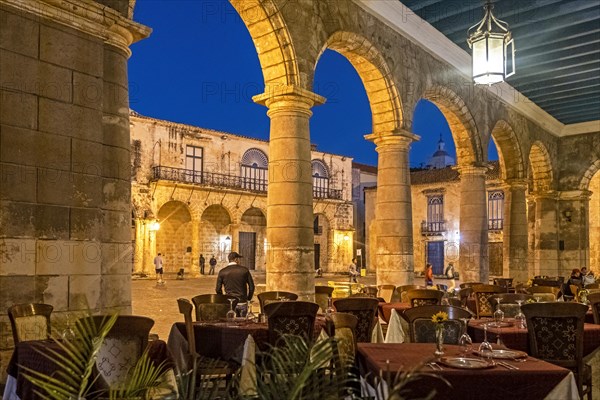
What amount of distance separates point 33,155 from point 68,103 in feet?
1.83

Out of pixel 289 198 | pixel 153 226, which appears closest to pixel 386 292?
pixel 289 198

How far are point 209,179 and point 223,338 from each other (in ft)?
79.1

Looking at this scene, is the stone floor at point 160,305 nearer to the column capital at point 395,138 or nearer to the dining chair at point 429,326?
the column capital at point 395,138

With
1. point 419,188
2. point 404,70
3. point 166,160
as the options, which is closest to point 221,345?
point 404,70

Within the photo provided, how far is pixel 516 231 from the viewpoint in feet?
48.2

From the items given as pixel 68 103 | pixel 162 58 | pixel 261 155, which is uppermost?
pixel 162 58

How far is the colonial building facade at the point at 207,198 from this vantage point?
26.1 meters

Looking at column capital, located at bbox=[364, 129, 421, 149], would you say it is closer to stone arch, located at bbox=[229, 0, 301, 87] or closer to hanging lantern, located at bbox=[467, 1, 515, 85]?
stone arch, located at bbox=[229, 0, 301, 87]

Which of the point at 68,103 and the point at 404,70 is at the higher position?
the point at 404,70

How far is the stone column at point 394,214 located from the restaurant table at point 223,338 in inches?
178

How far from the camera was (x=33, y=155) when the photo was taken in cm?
453

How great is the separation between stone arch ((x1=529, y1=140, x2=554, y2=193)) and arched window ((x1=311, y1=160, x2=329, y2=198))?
16765mm

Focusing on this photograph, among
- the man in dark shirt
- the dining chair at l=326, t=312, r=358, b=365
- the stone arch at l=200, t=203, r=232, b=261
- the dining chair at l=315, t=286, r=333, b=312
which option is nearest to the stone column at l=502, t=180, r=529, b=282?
the dining chair at l=315, t=286, r=333, b=312

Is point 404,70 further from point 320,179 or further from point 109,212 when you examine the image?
point 320,179
